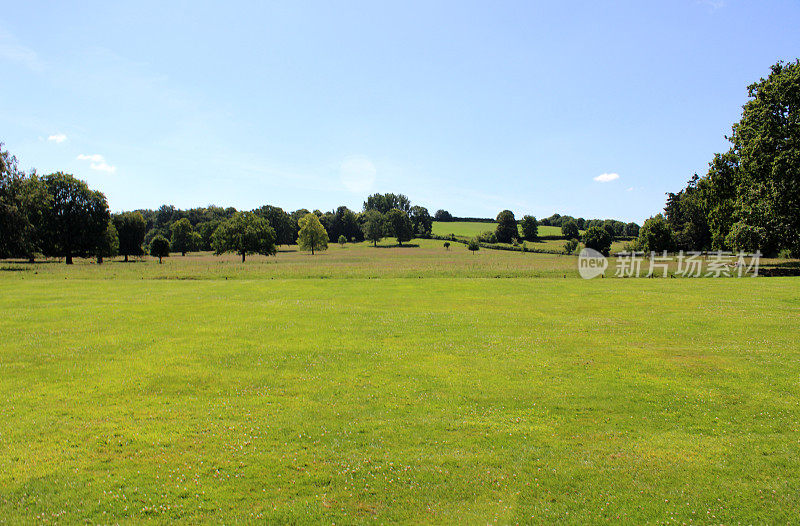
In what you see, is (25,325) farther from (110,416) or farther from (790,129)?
(790,129)

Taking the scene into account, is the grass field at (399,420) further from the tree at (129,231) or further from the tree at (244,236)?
the tree at (129,231)

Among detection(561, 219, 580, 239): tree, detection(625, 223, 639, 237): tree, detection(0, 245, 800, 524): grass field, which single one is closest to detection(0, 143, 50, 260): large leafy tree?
detection(0, 245, 800, 524): grass field

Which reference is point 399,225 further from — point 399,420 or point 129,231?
point 399,420

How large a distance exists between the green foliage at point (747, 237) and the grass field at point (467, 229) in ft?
337

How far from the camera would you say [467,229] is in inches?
6772

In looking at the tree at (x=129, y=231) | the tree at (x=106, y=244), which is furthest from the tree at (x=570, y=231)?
the tree at (x=106, y=244)

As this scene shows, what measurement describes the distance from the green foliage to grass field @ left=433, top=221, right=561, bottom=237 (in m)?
103

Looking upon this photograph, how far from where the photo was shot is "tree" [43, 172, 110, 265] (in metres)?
71.6

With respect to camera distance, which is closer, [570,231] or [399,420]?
[399,420]

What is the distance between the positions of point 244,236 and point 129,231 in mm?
41193

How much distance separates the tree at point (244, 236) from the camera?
273 feet

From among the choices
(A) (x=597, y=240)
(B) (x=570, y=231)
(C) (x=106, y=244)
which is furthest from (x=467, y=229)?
(C) (x=106, y=244)

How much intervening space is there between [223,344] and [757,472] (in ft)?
53.6

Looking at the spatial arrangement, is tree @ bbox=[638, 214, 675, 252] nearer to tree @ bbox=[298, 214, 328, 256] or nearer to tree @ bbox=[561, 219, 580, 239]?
tree @ bbox=[561, 219, 580, 239]
